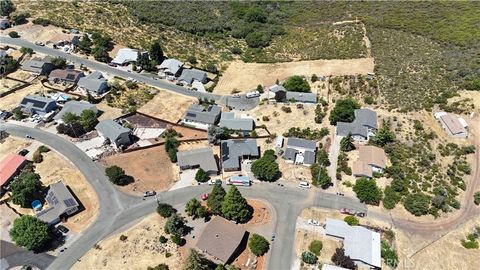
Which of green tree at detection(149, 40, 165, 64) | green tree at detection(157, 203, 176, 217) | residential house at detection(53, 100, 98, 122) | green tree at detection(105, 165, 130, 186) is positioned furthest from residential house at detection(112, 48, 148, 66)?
green tree at detection(157, 203, 176, 217)

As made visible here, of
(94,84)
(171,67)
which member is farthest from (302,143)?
(94,84)

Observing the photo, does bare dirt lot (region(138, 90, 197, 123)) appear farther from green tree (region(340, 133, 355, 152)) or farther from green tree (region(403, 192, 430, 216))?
green tree (region(403, 192, 430, 216))

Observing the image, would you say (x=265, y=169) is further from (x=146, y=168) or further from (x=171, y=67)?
(x=171, y=67)

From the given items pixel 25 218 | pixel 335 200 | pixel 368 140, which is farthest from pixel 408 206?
pixel 25 218

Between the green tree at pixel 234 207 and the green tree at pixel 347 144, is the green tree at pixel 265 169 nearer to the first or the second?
the green tree at pixel 234 207

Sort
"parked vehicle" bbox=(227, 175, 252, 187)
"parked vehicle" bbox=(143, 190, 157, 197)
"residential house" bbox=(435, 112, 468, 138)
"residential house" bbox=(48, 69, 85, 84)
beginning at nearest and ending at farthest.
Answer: "parked vehicle" bbox=(143, 190, 157, 197) → "parked vehicle" bbox=(227, 175, 252, 187) → "residential house" bbox=(435, 112, 468, 138) → "residential house" bbox=(48, 69, 85, 84)
